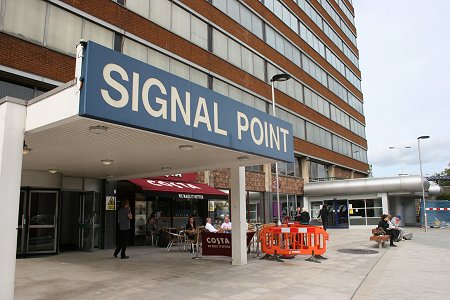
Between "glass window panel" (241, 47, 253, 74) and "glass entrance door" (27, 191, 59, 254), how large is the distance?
15789mm

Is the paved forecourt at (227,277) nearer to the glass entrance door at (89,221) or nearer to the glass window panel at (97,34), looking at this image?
the glass entrance door at (89,221)

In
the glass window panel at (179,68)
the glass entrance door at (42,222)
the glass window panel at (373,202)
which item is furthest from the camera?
the glass window panel at (373,202)

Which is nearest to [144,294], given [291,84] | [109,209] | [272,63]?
[109,209]

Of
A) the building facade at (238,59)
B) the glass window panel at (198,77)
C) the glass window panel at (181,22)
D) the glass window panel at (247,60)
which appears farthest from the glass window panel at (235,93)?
the glass window panel at (181,22)

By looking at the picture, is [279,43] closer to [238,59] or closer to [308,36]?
[308,36]

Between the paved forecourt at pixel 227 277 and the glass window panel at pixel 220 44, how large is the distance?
45.3 ft

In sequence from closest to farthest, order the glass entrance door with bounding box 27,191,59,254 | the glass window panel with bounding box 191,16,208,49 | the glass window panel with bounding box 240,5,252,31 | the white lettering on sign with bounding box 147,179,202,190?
the glass entrance door with bounding box 27,191,59,254 → the white lettering on sign with bounding box 147,179,202,190 → the glass window panel with bounding box 191,16,208,49 → the glass window panel with bounding box 240,5,252,31

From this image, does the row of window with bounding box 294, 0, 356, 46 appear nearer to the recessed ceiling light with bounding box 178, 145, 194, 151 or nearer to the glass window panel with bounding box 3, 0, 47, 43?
the glass window panel with bounding box 3, 0, 47, 43

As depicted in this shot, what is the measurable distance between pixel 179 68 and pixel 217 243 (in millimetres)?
Answer: 10391

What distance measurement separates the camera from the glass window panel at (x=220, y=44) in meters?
23.0

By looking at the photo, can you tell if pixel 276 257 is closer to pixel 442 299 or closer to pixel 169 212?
pixel 442 299

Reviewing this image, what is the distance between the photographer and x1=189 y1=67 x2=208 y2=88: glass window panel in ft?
67.5

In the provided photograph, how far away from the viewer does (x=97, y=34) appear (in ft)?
51.4

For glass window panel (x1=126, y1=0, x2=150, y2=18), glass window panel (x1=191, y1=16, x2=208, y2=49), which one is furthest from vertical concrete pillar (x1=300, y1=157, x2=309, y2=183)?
glass window panel (x1=126, y1=0, x2=150, y2=18)
